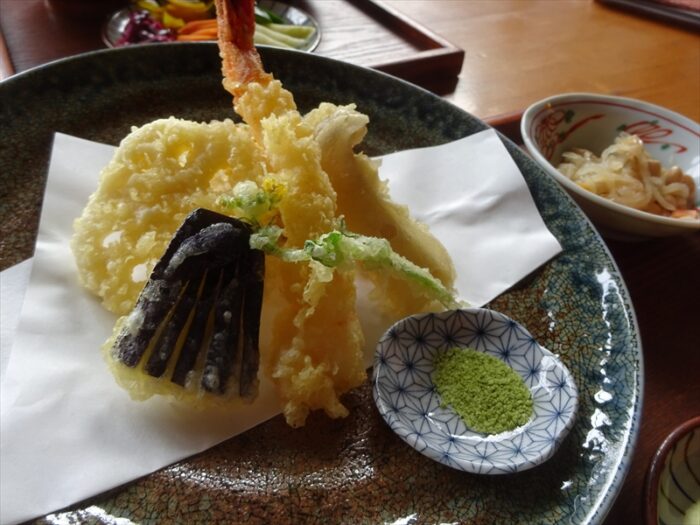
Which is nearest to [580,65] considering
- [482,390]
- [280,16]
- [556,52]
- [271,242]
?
[556,52]

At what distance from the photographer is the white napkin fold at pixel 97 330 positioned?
932mm

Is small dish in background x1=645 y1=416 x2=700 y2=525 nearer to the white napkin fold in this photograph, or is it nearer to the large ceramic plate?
the large ceramic plate

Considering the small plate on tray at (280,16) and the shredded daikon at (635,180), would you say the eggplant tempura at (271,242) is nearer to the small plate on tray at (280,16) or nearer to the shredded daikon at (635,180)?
the shredded daikon at (635,180)

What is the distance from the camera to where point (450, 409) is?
111cm

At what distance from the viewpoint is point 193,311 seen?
1041 millimetres

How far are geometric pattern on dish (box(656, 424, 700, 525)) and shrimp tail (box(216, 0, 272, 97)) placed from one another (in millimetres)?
1276

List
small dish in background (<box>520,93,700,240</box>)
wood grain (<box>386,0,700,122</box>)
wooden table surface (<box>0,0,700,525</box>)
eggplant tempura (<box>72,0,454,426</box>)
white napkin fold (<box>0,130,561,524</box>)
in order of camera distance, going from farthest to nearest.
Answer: wood grain (<box>386,0,700,122</box>) → small dish in background (<box>520,93,700,240</box>) → wooden table surface (<box>0,0,700,525</box>) → eggplant tempura (<box>72,0,454,426</box>) → white napkin fold (<box>0,130,561,524</box>)

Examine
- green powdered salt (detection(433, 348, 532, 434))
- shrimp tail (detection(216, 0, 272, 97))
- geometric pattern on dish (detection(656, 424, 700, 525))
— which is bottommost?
geometric pattern on dish (detection(656, 424, 700, 525))

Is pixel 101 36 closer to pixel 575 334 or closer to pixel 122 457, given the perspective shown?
pixel 122 457

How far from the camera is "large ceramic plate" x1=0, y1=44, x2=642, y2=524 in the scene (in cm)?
94

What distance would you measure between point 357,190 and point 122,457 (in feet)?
2.55

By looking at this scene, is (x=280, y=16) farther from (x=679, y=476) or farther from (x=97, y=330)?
(x=679, y=476)

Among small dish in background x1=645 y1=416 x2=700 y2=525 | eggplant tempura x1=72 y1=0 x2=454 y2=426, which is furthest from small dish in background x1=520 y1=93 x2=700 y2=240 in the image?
small dish in background x1=645 y1=416 x2=700 y2=525

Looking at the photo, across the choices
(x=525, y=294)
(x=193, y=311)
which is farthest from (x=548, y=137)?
(x=193, y=311)
